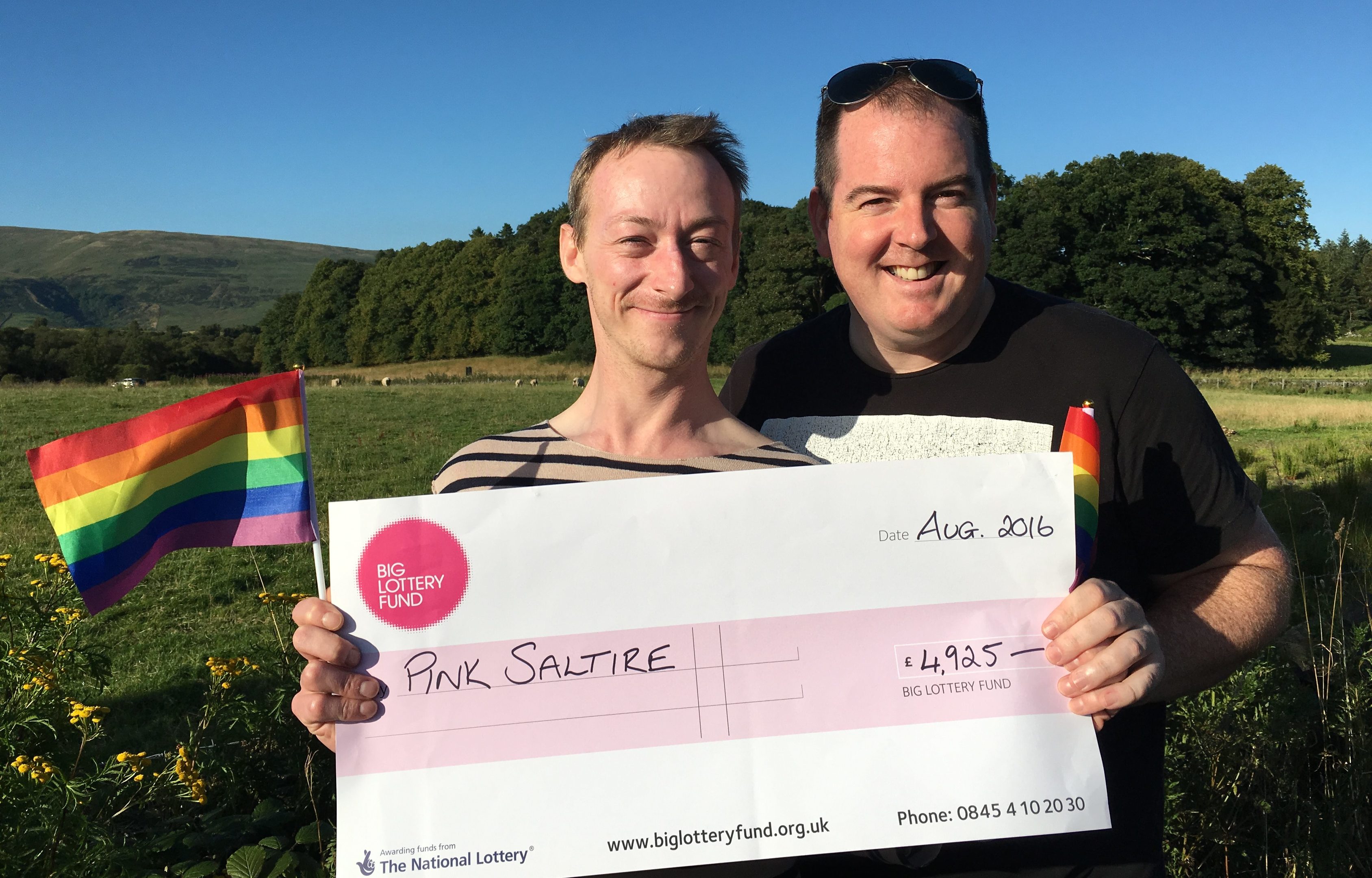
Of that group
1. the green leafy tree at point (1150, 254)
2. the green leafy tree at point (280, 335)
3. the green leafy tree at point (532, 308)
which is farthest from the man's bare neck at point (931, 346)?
the green leafy tree at point (280, 335)

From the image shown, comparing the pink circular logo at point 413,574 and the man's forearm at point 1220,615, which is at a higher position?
the pink circular logo at point 413,574

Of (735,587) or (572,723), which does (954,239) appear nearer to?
(735,587)

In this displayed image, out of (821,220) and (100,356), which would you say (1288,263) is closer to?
(821,220)

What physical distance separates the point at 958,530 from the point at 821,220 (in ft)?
4.24

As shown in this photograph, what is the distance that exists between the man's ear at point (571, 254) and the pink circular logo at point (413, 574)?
81 centimetres

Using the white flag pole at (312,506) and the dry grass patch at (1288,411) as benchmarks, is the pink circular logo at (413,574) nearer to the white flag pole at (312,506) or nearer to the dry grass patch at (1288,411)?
the white flag pole at (312,506)

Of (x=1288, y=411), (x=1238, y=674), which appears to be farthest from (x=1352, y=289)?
(x=1238, y=674)

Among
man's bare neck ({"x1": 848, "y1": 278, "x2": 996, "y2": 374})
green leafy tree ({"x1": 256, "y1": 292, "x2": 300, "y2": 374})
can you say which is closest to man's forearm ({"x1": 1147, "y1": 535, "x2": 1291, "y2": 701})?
man's bare neck ({"x1": 848, "y1": 278, "x2": 996, "y2": 374})

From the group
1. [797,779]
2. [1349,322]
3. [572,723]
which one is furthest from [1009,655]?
[1349,322]

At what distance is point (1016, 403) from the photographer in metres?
2.60

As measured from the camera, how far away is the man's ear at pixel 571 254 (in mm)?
2422

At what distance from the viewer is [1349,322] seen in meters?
114

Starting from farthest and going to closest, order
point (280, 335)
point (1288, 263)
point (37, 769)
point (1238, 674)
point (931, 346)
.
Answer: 1. point (280, 335)
2. point (1288, 263)
3. point (1238, 674)
4. point (37, 769)
5. point (931, 346)

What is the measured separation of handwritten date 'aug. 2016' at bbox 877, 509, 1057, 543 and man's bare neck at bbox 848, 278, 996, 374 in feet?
2.42
